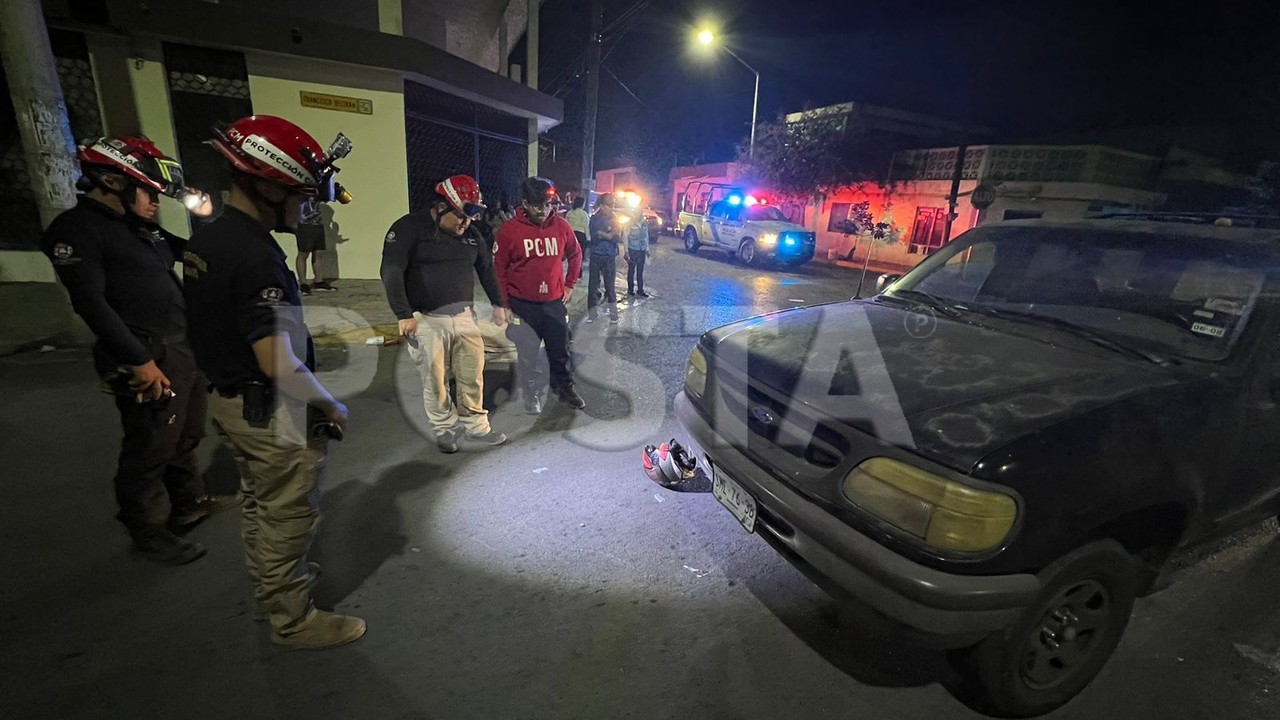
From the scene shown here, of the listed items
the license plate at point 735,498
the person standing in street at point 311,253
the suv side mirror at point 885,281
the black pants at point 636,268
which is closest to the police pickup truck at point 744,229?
the black pants at point 636,268

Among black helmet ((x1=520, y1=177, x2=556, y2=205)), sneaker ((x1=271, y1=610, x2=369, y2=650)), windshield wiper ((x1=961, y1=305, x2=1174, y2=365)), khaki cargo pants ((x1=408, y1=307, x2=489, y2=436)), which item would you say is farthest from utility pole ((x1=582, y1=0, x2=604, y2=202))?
sneaker ((x1=271, y1=610, x2=369, y2=650))

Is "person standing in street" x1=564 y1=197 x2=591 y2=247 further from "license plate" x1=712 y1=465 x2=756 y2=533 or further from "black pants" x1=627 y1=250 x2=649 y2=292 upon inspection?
"license plate" x1=712 y1=465 x2=756 y2=533

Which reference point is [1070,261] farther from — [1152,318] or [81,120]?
[81,120]

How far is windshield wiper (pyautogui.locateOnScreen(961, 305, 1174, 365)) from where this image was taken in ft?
7.47

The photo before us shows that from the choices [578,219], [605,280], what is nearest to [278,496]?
[605,280]

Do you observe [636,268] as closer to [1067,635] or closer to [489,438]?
[489,438]

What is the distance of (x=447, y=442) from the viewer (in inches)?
156

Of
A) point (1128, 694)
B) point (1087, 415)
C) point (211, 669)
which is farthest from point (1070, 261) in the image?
point (211, 669)

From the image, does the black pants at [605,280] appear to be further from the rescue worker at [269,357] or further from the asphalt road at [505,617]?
the rescue worker at [269,357]

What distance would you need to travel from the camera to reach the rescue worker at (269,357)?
1932mm

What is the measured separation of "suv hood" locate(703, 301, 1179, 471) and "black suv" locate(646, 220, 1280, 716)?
0.03ft

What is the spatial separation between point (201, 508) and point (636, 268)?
7722mm

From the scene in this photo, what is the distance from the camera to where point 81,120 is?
7.41 metres

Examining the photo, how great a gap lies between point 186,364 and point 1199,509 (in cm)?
443
